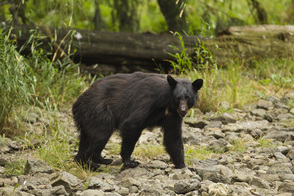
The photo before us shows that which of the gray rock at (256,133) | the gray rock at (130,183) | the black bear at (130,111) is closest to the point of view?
the gray rock at (130,183)

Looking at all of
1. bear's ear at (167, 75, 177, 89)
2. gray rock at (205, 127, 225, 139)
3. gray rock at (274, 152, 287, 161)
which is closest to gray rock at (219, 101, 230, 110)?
gray rock at (205, 127, 225, 139)

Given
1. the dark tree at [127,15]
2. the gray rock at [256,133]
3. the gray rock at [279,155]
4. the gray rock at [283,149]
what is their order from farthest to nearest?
the dark tree at [127,15], the gray rock at [256,133], the gray rock at [283,149], the gray rock at [279,155]

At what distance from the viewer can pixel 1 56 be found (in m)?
5.45

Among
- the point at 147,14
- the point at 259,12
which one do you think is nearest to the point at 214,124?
the point at 259,12

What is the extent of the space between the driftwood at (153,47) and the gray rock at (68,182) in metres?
4.09

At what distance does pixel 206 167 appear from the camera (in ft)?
15.7

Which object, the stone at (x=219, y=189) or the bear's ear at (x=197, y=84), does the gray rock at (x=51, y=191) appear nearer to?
the stone at (x=219, y=189)

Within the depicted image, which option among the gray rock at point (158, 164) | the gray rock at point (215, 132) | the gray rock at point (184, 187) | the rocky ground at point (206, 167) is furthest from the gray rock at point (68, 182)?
the gray rock at point (215, 132)

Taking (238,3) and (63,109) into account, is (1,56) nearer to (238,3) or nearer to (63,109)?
(63,109)

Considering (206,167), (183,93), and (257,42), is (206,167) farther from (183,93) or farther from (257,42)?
(257,42)

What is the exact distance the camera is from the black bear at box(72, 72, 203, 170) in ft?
15.5

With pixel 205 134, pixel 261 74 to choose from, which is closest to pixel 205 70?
pixel 205 134

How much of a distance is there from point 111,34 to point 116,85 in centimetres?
357

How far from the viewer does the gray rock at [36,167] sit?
178 inches
